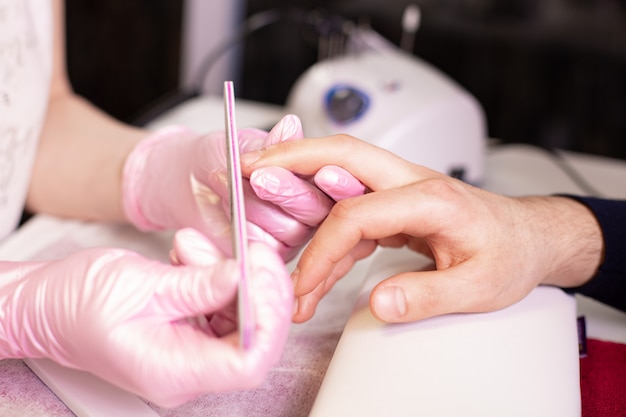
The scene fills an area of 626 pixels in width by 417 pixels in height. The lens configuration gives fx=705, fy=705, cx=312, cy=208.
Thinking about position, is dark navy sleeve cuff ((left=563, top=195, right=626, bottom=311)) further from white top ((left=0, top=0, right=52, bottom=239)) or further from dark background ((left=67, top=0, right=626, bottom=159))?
dark background ((left=67, top=0, right=626, bottom=159))

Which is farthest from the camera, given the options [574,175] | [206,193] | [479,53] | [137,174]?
[479,53]

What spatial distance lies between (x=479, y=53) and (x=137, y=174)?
1.50 m

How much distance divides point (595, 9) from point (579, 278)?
4.90ft

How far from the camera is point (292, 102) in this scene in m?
1.12

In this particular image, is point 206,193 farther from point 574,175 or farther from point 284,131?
point 574,175

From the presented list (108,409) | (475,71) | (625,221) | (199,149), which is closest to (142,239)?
(199,149)

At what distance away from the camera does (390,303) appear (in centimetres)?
57

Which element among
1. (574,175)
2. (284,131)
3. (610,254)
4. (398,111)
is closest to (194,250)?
(284,131)

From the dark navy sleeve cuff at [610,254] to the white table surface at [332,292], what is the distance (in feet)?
0.19

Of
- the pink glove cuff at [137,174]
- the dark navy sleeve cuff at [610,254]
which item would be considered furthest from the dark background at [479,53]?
the dark navy sleeve cuff at [610,254]

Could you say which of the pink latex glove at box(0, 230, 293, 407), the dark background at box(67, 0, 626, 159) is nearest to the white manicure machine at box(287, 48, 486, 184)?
the pink latex glove at box(0, 230, 293, 407)

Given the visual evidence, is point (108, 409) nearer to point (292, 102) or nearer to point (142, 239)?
point (142, 239)

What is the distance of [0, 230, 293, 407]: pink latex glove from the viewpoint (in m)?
0.44

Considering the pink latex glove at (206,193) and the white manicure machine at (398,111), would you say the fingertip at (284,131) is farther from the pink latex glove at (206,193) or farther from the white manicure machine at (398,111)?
the white manicure machine at (398,111)
